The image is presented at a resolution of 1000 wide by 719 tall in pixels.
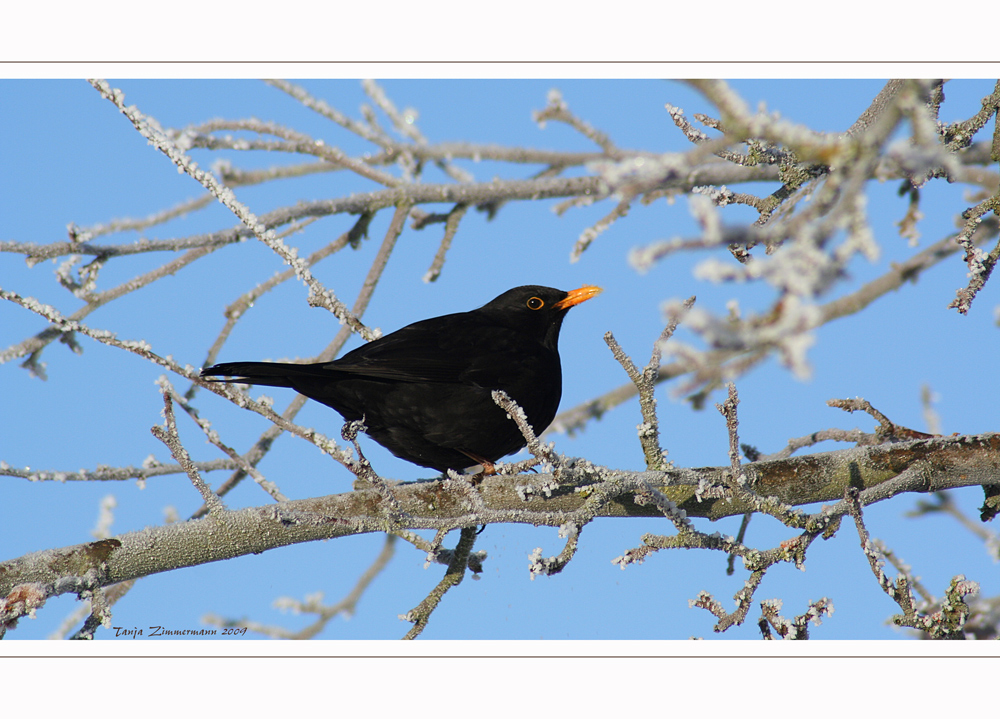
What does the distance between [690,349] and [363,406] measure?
2.94 metres

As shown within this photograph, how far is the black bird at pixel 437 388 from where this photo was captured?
152 inches

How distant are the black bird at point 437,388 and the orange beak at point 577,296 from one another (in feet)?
1.66

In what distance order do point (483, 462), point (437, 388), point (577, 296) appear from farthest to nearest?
1. point (577, 296)
2. point (483, 462)
3. point (437, 388)

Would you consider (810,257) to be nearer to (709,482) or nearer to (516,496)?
(709,482)

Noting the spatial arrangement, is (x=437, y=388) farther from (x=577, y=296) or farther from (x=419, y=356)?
(x=577, y=296)

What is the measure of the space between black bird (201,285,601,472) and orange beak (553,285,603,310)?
0.51 metres

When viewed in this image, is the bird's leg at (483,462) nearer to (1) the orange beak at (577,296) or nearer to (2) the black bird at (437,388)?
(2) the black bird at (437,388)

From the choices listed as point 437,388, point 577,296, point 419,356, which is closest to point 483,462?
point 437,388

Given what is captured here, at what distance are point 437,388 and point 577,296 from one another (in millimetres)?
1314

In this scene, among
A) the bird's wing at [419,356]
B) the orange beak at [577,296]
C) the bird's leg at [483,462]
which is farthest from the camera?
the orange beak at [577,296]

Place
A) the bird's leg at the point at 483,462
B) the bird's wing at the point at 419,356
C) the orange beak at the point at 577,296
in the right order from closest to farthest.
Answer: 1. the bird's wing at the point at 419,356
2. the bird's leg at the point at 483,462
3. the orange beak at the point at 577,296

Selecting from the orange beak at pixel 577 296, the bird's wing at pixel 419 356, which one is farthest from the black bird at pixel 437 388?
the orange beak at pixel 577 296

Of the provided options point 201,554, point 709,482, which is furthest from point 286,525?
point 709,482

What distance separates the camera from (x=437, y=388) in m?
3.94
